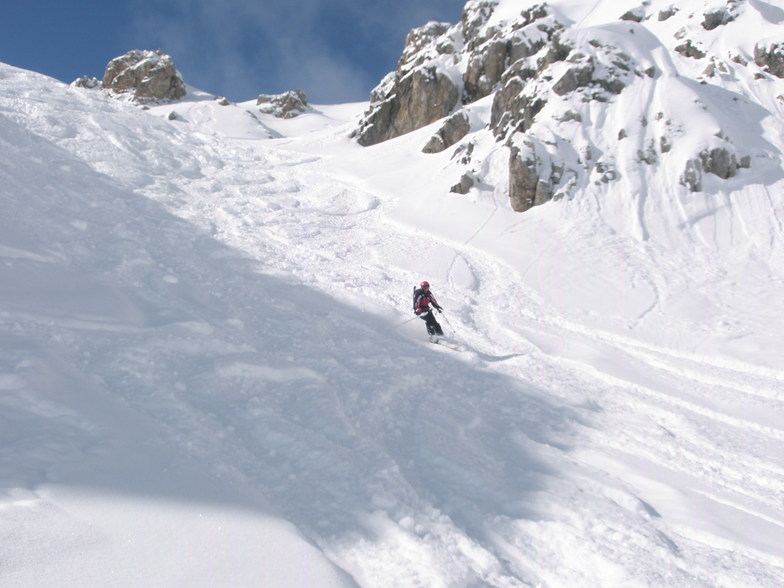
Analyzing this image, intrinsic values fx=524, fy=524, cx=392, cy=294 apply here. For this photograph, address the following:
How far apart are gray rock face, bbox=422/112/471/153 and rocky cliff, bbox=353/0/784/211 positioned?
0.21ft

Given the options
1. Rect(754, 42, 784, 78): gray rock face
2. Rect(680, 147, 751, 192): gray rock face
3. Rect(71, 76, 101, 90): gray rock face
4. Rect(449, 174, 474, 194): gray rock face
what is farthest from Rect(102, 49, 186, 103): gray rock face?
Rect(680, 147, 751, 192): gray rock face

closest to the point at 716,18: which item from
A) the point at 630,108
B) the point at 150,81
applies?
the point at 630,108

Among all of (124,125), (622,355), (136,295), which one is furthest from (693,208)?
(124,125)

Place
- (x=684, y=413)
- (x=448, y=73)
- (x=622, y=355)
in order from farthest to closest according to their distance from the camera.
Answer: (x=448, y=73)
(x=622, y=355)
(x=684, y=413)

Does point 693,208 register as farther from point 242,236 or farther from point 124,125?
point 124,125

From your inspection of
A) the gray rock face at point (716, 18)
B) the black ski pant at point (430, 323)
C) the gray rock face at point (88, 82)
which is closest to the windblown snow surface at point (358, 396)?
the black ski pant at point (430, 323)

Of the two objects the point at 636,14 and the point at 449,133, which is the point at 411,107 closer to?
the point at 449,133

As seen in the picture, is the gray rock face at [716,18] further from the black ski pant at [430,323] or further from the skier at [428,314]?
the black ski pant at [430,323]

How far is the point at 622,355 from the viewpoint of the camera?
37.7ft

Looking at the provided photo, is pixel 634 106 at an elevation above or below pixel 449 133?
above

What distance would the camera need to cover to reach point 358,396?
7418mm

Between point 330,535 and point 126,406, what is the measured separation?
9.16 ft

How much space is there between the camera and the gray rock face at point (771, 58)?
2703 centimetres

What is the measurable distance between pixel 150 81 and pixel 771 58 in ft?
214
